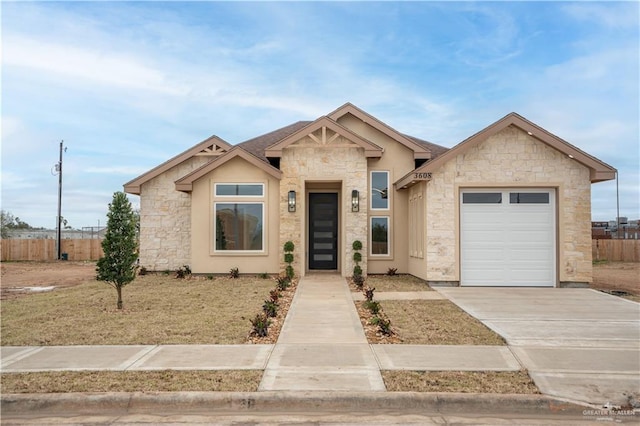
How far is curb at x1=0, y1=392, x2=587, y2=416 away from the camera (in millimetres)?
4980

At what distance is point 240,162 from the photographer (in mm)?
15531

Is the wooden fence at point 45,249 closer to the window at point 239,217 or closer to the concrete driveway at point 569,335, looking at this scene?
the window at point 239,217

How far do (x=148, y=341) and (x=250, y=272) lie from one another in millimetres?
8122

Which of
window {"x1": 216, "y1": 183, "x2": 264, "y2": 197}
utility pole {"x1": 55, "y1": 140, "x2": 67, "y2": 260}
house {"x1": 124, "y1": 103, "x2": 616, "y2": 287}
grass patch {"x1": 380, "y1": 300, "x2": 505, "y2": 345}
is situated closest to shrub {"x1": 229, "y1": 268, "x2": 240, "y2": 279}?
house {"x1": 124, "y1": 103, "x2": 616, "y2": 287}

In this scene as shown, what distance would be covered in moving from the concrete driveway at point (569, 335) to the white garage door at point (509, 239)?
48 cm

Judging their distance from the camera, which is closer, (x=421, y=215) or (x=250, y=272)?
(x=421, y=215)

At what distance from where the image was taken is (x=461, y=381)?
18.1 feet

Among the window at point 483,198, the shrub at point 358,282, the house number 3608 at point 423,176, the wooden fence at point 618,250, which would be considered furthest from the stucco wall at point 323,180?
the wooden fence at point 618,250

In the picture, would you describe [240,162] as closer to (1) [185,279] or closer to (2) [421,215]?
(1) [185,279]

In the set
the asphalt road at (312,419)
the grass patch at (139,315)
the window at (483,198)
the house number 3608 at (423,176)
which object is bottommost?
the asphalt road at (312,419)

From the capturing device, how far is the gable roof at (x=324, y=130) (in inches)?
583

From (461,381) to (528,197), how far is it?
29.7 feet

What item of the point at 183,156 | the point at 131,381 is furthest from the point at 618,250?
the point at 131,381

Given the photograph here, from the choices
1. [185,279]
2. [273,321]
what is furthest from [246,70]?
[273,321]
